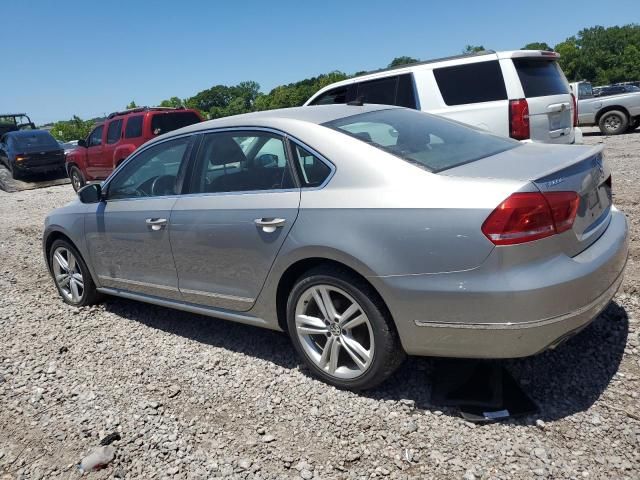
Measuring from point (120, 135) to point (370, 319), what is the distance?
10.8 metres

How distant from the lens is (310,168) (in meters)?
3.07

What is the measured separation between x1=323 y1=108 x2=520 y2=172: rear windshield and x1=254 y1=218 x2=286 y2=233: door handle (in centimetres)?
64

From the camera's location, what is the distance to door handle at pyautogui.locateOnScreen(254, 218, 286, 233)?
3025mm

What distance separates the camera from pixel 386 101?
24.8 feet

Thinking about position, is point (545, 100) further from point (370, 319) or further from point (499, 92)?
point (370, 319)

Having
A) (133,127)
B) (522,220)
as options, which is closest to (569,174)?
(522,220)

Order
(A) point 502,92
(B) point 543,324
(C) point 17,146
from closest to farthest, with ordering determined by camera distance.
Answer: (B) point 543,324 → (A) point 502,92 → (C) point 17,146

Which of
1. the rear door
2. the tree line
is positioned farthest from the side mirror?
the tree line

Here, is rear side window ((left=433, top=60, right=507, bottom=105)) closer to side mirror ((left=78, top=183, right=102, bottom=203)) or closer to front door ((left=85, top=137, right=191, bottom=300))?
front door ((left=85, top=137, right=191, bottom=300))

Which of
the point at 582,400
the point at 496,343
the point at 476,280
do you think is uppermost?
the point at 476,280

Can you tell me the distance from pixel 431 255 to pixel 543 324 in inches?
22.9

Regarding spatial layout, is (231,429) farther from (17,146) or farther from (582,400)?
(17,146)

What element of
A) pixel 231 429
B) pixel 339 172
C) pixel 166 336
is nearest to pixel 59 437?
pixel 231 429

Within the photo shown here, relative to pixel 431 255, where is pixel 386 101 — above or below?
above
